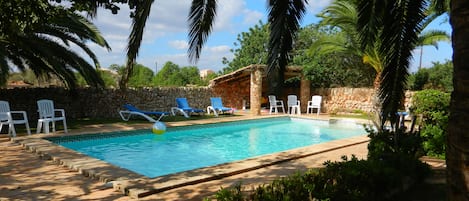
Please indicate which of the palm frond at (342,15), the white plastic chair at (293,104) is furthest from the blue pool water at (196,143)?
the palm frond at (342,15)

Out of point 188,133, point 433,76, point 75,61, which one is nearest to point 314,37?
point 433,76

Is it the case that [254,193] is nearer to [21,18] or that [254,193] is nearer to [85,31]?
[21,18]

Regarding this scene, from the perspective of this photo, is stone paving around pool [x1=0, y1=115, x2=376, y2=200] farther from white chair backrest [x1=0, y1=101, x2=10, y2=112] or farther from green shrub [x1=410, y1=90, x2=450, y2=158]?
white chair backrest [x1=0, y1=101, x2=10, y2=112]

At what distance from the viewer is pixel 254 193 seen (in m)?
3.04

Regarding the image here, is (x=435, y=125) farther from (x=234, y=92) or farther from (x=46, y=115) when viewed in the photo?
(x=234, y=92)

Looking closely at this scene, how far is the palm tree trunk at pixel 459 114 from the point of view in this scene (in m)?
1.80

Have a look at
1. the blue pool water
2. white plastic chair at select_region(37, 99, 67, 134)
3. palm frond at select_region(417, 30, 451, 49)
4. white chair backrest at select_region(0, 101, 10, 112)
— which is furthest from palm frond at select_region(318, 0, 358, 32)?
white chair backrest at select_region(0, 101, 10, 112)

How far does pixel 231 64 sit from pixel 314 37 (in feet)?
22.5

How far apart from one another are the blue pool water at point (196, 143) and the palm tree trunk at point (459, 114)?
17.1 ft

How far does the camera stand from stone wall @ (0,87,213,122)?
1088 centimetres

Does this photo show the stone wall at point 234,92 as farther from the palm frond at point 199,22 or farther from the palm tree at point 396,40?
the palm frond at point 199,22

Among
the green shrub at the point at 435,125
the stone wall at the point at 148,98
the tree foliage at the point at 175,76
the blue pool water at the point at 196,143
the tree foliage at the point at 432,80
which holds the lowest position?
the blue pool water at the point at 196,143

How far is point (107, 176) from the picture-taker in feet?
15.5

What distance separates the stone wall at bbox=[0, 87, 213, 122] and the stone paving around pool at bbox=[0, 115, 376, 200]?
177 inches
